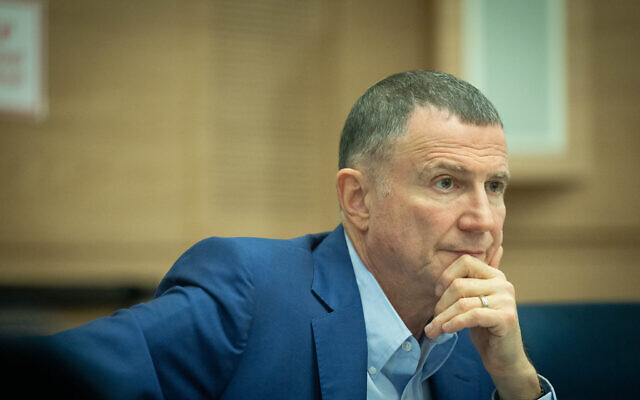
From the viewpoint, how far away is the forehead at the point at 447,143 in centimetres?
154

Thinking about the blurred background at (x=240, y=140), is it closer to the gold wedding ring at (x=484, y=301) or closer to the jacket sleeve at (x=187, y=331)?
the jacket sleeve at (x=187, y=331)

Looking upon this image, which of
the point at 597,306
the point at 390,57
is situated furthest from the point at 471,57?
the point at 597,306

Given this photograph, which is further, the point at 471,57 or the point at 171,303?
the point at 471,57

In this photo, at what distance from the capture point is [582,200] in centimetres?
409

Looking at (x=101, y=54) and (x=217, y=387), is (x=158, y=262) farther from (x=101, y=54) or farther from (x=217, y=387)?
(x=217, y=387)

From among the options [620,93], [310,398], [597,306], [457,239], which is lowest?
[310,398]

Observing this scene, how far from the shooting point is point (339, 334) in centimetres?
149

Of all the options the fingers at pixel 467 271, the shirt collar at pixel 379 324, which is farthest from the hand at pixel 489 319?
the shirt collar at pixel 379 324

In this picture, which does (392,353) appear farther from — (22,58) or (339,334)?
(22,58)

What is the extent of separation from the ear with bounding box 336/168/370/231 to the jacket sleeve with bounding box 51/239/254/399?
0.38 metres

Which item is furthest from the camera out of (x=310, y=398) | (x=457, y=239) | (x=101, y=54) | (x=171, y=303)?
(x=101, y=54)

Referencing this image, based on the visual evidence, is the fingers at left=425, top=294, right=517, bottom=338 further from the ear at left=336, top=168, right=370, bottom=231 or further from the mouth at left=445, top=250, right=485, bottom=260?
the ear at left=336, top=168, right=370, bottom=231

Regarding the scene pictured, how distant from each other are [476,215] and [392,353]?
40 centimetres

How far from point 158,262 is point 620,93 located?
3121 mm
